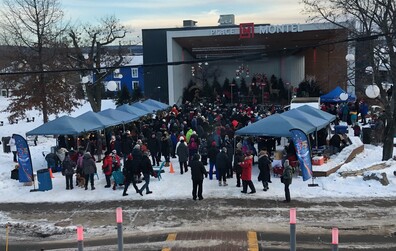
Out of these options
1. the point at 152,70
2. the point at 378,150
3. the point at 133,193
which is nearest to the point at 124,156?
the point at 133,193

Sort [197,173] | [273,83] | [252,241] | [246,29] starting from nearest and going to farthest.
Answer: [252,241] → [197,173] → [246,29] → [273,83]

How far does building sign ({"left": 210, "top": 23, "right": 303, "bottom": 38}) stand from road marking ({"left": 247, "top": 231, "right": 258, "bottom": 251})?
31905mm

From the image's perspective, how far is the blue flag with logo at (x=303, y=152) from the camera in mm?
14984

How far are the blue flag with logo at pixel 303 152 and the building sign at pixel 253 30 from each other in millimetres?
27181

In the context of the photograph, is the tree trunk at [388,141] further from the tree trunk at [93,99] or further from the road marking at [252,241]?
the tree trunk at [93,99]

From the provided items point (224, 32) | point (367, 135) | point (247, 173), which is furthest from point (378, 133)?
point (224, 32)

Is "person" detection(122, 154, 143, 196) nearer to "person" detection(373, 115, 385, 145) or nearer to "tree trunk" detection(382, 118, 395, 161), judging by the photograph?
"tree trunk" detection(382, 118, 395, 161)

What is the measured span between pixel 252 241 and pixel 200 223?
1.93m

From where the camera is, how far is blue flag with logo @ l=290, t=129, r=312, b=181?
14984 mm

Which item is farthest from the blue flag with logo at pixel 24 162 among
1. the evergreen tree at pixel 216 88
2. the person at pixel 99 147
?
the evergreen tree at pixel 216 88

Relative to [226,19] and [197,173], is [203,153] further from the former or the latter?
[226,19]

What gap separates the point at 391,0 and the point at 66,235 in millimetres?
14077

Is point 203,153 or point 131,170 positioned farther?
point 203,153

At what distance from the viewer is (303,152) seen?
49.5ft
